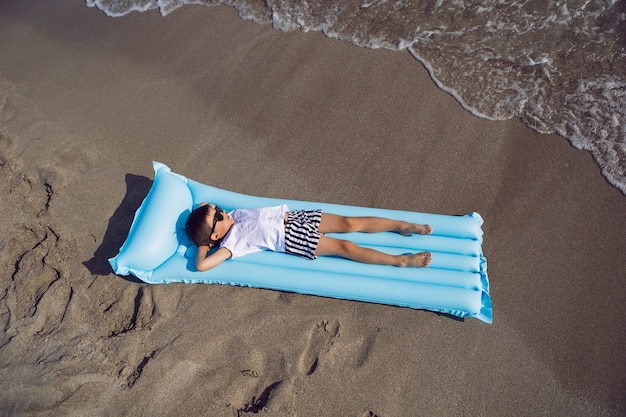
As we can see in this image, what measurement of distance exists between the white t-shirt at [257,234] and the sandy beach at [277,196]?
385 mm

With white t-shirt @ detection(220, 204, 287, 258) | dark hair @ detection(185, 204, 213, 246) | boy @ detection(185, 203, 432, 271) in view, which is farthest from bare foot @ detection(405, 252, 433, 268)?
dark hair @ detection(185, 204, 213, 246)

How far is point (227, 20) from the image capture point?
585 centimetres

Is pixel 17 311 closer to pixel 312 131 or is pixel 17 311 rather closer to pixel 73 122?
pixel 73 122

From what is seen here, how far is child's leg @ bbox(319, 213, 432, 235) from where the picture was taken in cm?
362

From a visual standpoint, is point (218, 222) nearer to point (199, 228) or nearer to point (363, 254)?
point (199, 228)

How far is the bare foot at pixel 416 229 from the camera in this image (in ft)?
11.8

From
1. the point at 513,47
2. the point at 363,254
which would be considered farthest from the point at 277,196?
the point at 513,47

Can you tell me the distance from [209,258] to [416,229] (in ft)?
A: 5.50

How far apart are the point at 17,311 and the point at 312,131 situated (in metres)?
3.13

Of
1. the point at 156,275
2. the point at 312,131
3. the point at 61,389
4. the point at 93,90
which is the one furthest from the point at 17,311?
the point at 312,131

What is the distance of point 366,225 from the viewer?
3676 millimetres

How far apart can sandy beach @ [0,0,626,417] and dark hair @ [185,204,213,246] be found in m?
0.48

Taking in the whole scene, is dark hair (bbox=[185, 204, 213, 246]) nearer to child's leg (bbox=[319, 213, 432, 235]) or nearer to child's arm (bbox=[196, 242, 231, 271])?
child's arm (bbox=[196, 242, 231, 271])

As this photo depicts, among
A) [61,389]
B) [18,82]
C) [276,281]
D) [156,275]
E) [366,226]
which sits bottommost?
[61,389]
